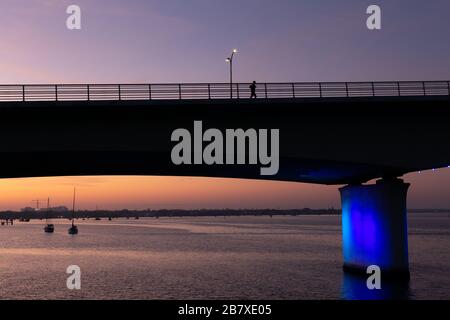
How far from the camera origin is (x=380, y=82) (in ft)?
129

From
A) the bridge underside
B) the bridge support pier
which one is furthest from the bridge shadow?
the bridge underside

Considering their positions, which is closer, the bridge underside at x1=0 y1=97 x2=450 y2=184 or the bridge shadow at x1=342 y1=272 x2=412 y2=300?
the bridge underside at x1=0 y1=97 x2=450 y2=184

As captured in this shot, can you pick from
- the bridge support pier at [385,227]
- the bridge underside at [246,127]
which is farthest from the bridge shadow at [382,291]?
the bridge underside at [246,127]

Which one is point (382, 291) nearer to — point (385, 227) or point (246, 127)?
point (385, 227)

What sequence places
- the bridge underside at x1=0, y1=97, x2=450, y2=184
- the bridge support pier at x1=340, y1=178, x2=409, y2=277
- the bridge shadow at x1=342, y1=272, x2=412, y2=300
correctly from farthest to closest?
the bridge support pier at x1=340, y1=178, x2=409, y2=277
the bridge shadow at x1=342, y1=272, x2=412, y2=300
the bridge underside at x1=0, y1=97, x2=450, y2=184

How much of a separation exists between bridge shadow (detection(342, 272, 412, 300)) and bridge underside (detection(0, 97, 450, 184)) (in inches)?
340

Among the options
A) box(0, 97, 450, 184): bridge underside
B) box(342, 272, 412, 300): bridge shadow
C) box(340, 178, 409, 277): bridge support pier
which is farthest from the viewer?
box(340, 178, 409, 277): bridge support pier

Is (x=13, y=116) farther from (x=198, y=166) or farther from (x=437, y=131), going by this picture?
(x=437, y=131)

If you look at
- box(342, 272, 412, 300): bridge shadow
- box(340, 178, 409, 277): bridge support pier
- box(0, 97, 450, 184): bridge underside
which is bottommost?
box(342, 272, 412, 300): bridge shadow

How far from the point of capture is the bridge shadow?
40.8 m

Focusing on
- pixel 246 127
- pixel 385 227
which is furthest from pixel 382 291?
pixel 246 127

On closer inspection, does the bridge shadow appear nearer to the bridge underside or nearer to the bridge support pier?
the bridge support pier

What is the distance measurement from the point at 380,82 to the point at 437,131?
5653 mm

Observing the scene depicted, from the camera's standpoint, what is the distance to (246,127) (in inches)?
1499
